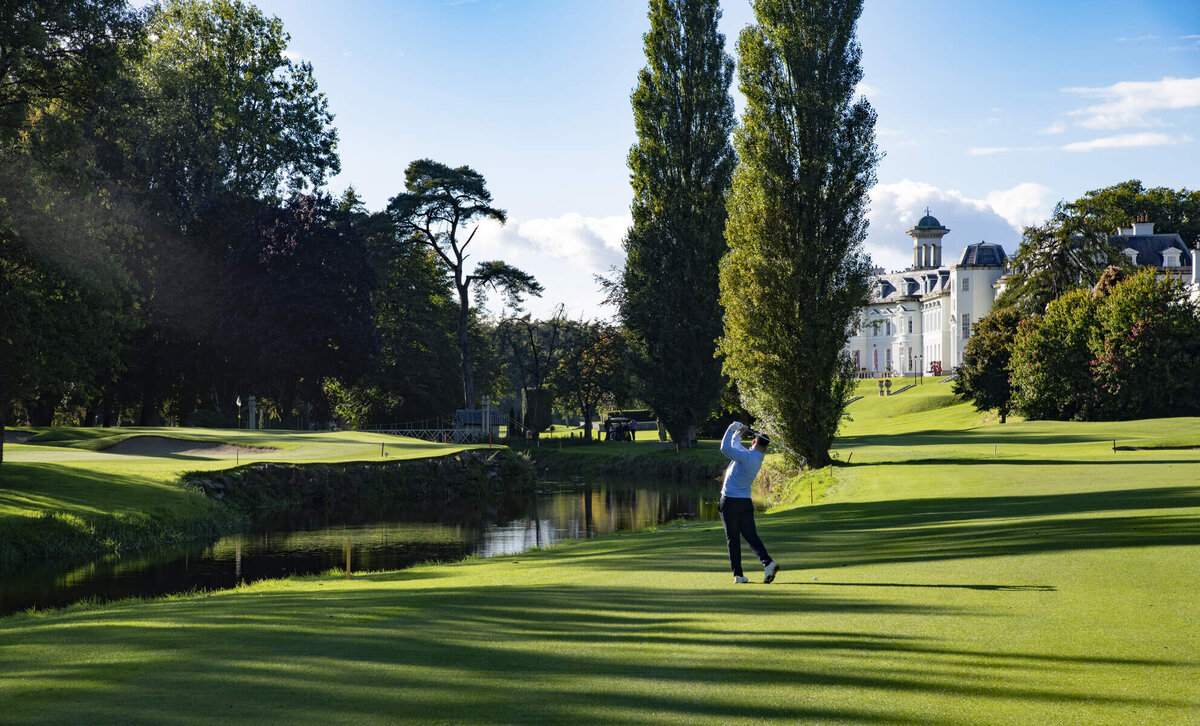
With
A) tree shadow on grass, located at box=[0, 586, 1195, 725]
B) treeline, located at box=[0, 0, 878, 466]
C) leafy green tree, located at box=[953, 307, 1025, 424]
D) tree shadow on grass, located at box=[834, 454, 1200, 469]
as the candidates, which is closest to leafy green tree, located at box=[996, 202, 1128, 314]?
leafy green tree, located at box=[953, 307, 1025, 424]

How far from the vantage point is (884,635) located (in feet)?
27.9

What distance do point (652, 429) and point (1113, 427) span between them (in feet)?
145

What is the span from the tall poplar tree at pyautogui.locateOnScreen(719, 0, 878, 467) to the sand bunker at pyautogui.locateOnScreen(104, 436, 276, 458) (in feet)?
72.6

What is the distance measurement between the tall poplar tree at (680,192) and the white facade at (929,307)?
52396 mm

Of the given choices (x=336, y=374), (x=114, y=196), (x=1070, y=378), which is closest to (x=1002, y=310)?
(x=1070, y=378)

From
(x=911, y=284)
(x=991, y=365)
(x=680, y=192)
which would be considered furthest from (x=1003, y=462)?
(x=911, y=284)

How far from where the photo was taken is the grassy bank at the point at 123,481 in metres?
24.0

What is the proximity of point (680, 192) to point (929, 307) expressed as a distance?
90.9 m

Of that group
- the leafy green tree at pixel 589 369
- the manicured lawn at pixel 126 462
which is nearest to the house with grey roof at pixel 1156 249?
the leafy green tree at pixel 589 369

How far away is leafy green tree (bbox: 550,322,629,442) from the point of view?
219 ft

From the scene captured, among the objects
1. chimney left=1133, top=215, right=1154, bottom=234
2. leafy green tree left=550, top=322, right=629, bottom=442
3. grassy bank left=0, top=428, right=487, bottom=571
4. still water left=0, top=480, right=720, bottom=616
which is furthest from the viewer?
chimney left=1133, top=215, right=1154, bottom=234

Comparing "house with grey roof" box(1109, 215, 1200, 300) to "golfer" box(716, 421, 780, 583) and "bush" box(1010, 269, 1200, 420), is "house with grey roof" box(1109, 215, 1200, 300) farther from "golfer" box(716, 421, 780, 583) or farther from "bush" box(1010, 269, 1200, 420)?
"golfer" box(716, 421, 780, 583)

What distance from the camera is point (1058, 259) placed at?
224 ft

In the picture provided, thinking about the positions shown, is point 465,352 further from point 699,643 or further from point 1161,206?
point 1161,206
